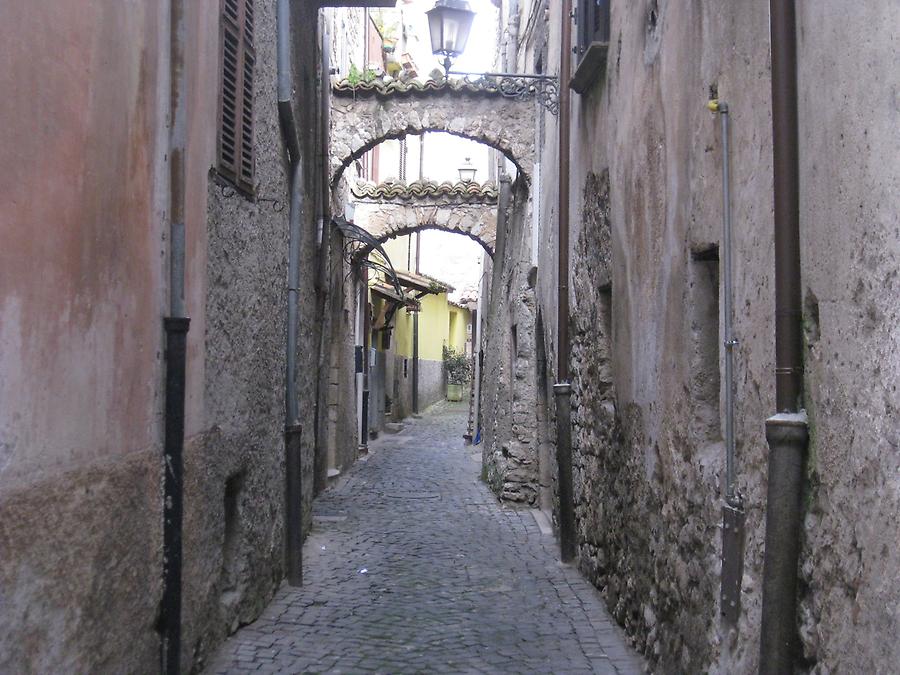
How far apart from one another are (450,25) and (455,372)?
31.0m

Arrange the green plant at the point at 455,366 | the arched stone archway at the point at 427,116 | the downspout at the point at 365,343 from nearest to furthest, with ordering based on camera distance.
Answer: the arched stone archway at the point at 427,116
the downspout at the point at 365,343
the green plant at the point at 455,366

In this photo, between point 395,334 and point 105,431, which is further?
point 395,334

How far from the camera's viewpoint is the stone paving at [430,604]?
5215 millimetres

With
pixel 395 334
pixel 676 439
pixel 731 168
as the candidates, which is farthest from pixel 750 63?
pixel 395 334

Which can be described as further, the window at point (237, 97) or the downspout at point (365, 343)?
the downspout at point (365, 343)

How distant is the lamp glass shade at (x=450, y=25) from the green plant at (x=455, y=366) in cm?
3024

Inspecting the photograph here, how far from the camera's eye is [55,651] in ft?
9.93

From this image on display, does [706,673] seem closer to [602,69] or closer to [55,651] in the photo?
[55,651]

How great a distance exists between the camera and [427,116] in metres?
12.3

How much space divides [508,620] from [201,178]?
3310 millimetres

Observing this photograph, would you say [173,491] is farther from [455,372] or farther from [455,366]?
[455,372]

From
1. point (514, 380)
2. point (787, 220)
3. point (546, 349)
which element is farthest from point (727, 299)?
point (514, 380)

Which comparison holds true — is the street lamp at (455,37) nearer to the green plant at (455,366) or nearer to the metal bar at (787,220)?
the metal bar at (787,220)

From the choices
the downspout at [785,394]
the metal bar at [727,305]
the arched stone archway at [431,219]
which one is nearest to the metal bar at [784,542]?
the downspout at [785,394]
